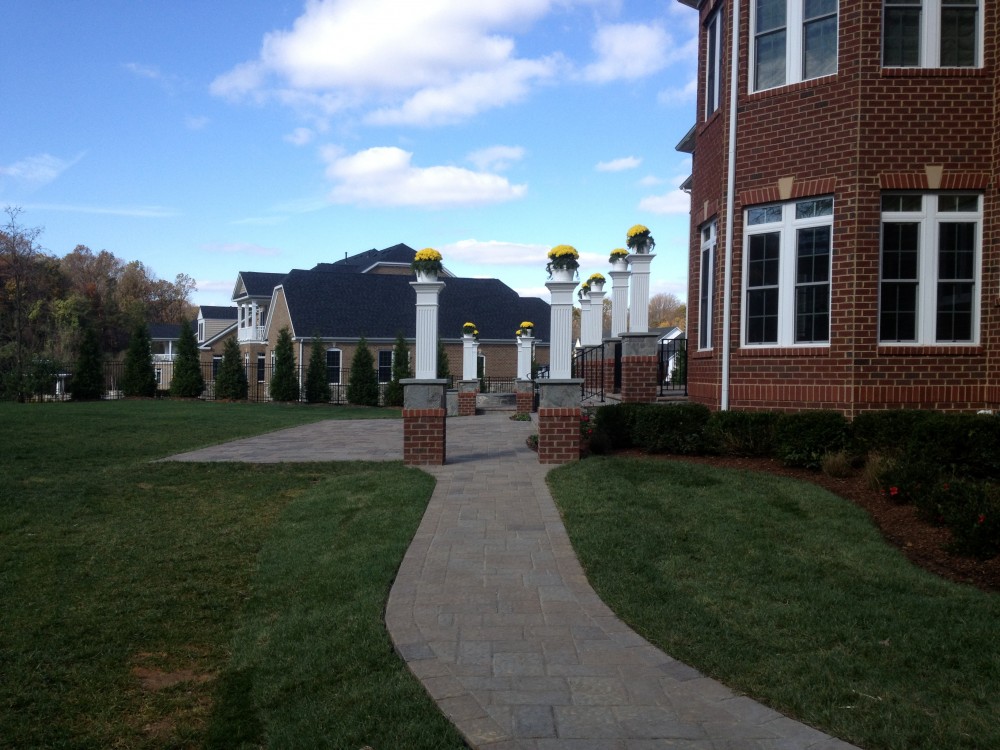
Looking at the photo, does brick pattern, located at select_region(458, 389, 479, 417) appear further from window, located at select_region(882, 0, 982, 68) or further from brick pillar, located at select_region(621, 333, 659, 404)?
window, located at select_region(882, 0, 982, 68)

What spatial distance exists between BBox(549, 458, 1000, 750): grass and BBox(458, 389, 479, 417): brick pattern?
15.0 metres

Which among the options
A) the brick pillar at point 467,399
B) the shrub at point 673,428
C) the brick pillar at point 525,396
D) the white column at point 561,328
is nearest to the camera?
the shrub at point 673,428

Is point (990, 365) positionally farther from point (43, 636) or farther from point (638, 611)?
point (43, 636)

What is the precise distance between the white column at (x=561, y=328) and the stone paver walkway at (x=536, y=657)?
3.22m

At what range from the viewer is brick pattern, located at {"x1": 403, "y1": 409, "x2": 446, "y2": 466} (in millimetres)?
11164

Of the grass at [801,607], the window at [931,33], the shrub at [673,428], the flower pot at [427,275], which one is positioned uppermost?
the window at [931,33]

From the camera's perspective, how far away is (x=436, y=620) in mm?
5059

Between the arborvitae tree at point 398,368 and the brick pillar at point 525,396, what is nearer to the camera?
the brick pillar at point 525,396

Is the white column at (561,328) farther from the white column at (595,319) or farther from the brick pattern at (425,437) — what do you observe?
the white column at (595,319)

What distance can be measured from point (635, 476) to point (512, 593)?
156 inches

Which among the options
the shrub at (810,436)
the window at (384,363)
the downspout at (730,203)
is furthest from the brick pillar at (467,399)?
the window at (384,363)

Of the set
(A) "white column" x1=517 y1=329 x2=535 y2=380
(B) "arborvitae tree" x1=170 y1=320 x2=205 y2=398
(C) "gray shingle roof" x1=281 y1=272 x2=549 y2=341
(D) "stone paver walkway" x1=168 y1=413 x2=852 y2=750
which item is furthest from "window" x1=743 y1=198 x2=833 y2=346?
(C) "gray shingle roof" x1=281 y1=272 x2=549 y2=341

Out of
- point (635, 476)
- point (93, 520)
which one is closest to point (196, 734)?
point (93, 520)

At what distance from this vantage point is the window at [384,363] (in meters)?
39.7
